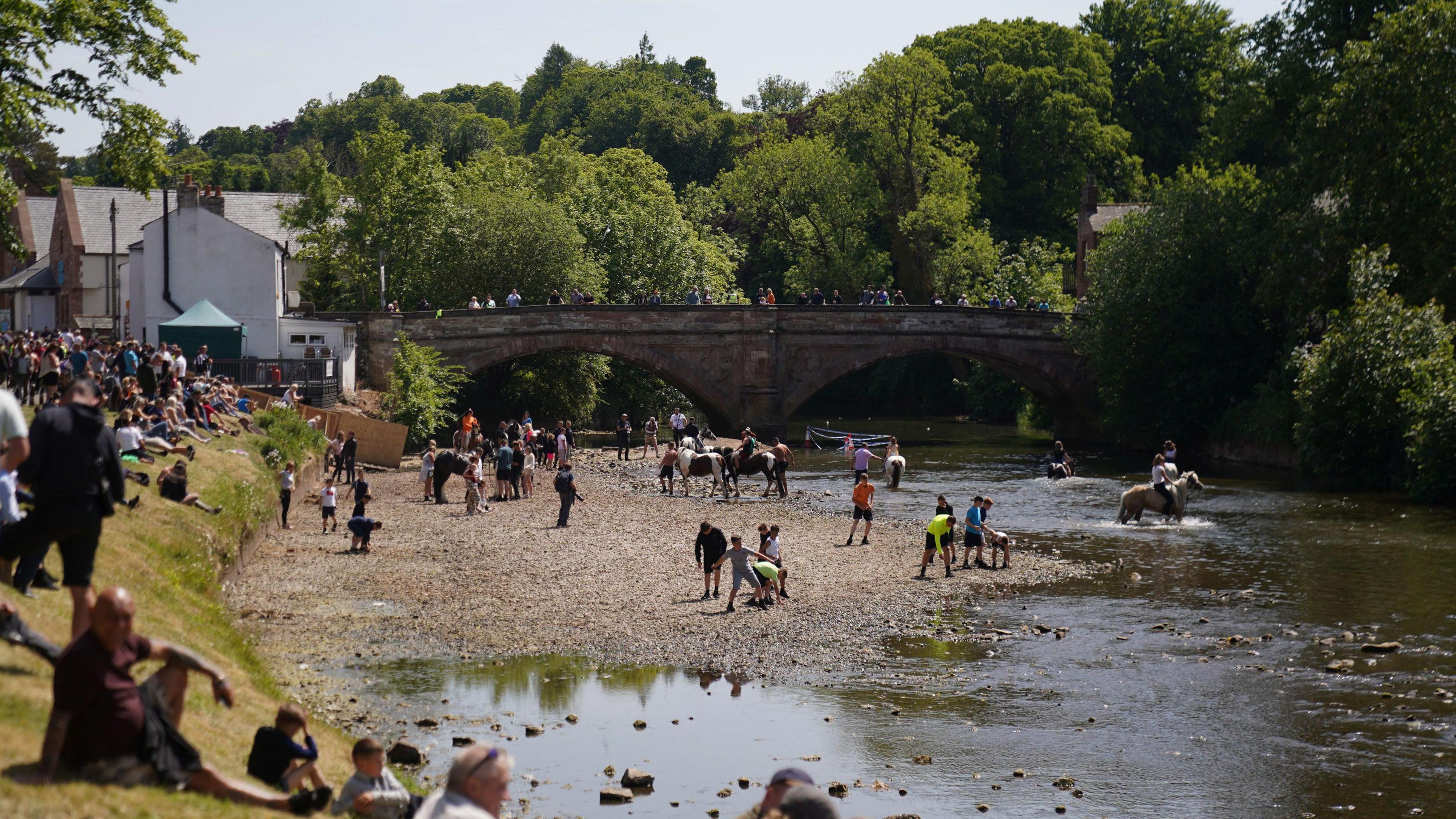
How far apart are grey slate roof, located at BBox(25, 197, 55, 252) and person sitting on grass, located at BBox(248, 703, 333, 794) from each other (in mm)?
70452

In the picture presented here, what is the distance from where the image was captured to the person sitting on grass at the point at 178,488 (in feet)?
72.9

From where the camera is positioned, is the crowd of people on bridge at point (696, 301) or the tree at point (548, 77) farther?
the tree at point (548, 77)

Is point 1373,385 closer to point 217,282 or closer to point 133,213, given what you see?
point 217,282

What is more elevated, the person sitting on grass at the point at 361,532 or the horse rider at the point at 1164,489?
the horse rider at the point at 1164,489

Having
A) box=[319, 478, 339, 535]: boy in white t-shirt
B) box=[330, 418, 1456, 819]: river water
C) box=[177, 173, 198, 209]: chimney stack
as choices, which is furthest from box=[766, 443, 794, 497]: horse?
box=[177, 173, 198, 209]: chimney stack

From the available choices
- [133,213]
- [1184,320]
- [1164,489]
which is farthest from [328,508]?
[133,213]

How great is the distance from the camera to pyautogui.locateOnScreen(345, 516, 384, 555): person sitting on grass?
87.2 ft

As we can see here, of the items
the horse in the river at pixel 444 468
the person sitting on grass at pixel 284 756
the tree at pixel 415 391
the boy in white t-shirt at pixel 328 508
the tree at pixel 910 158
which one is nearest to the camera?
the person sitting on grass at pixel 284 756

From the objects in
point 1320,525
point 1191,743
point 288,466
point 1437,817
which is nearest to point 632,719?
point 1191,743

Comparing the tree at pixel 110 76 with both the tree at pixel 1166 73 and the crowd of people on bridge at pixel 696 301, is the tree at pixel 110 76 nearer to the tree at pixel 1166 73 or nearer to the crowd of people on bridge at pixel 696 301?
the crowd of people on bridge at pixel 696 301

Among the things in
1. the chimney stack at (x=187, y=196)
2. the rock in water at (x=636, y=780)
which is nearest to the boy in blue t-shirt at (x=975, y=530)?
the rock in water at (x=636, y=780)

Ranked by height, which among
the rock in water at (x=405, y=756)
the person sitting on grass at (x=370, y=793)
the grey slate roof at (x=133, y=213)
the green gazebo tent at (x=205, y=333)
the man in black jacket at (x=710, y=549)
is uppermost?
the grey slate roof at (x=133, y=213)

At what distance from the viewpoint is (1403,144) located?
132 feet

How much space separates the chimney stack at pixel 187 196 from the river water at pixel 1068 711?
115 feet
